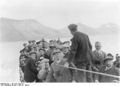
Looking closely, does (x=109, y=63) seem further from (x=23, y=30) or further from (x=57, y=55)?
(x=23, y=30)

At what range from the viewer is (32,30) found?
197 inches

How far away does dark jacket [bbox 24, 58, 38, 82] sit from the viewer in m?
4.90

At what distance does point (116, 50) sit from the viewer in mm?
4766

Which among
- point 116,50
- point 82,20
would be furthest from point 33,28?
point 116,50

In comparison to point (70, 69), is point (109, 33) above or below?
above

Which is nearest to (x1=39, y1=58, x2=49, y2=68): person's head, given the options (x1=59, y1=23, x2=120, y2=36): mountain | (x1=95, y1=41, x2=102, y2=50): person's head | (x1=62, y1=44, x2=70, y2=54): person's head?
(x1=62, y1=44, x2=70, y2=54): person's head

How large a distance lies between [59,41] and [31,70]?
0.35 meters

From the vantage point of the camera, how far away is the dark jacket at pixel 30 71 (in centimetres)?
490

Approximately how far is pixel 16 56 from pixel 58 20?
1.60 ft

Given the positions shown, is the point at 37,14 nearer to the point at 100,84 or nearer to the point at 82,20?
the point at 82,20

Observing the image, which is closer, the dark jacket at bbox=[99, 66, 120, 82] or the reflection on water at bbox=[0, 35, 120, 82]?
the dark jacket at bbox=[99, 66, 120, 82]

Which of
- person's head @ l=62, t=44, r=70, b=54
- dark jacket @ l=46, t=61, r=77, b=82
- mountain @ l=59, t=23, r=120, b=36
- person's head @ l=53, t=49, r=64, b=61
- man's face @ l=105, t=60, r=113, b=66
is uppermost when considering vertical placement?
mountain @ l=59, t=23, r=120, b=36

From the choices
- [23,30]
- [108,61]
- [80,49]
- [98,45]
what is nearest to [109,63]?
[108,61]

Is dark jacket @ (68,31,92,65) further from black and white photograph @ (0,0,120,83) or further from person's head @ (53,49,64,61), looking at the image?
person's head @ (53,49,64,61)
